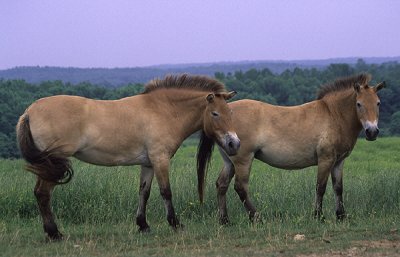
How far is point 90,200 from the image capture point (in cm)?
954

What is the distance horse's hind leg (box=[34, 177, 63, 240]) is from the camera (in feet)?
24.5

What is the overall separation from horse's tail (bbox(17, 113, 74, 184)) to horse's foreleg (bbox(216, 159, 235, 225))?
2397 mm

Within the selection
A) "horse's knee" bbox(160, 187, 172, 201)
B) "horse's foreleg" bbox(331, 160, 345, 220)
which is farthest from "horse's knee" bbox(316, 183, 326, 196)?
"horse's knee" bbox(160, 187, 172, 201)

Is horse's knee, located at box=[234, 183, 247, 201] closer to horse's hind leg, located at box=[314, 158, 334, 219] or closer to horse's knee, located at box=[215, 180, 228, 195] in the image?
horse's knee, located at box=[215, 180, 228, 195]

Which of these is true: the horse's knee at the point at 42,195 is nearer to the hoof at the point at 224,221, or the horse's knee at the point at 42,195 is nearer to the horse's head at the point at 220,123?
the horse's head at the point at 220,123

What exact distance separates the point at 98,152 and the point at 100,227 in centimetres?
129

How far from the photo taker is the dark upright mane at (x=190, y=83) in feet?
27.9

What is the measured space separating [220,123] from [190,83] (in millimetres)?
817

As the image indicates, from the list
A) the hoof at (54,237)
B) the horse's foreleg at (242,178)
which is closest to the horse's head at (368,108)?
the horse's foreleg at (242,178)

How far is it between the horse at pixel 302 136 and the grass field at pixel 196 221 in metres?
0.51

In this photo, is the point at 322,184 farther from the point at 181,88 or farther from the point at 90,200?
the point at 90,200

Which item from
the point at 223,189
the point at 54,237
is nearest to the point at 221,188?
the point at 223,189

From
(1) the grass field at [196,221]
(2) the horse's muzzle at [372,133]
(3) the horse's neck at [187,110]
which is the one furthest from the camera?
(2) the horse's muzzle at [372,133]

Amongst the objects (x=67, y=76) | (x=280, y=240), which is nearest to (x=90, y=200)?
(x=280, y=240)
